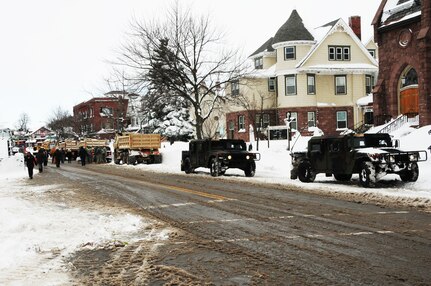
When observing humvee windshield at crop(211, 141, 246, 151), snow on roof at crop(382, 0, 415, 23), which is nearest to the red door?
snow on roof at crop(382, 0, 415, 23)

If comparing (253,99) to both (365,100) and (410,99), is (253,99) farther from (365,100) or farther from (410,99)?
(410,99)

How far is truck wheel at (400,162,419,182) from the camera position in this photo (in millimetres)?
15445

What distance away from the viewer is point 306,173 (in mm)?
18156

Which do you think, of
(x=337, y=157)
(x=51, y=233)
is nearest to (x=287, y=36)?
(x=337, y=157)

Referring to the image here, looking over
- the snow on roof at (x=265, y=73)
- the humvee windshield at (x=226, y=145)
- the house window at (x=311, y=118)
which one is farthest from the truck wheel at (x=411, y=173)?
the snow on roof at (x=265, y=73)

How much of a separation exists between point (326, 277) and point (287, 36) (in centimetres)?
4000

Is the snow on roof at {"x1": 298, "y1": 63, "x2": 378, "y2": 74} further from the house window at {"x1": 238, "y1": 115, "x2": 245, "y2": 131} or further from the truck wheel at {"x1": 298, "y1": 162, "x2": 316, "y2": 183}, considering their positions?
the truck wheel at {"x1": 298, "y1": 162, "x2": 316, "y2": 183}

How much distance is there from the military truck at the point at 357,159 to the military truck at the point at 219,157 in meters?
3.42

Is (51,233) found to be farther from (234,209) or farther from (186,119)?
(186,119)

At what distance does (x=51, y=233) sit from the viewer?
8.88 meters

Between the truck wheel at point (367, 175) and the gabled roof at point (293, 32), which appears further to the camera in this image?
the gabled roof at point (293, 32)

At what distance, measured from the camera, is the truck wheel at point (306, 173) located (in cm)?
1798

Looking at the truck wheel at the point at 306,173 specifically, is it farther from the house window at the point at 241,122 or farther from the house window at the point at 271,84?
the house window at the point at 241,122

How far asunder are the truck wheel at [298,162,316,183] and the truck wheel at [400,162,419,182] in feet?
10.8
